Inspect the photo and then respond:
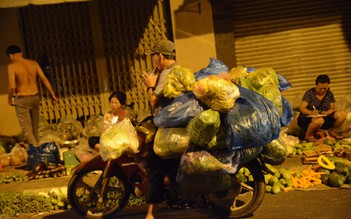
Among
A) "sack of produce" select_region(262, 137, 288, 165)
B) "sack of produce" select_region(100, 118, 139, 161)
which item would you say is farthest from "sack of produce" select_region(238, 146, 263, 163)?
"sack of produce" select_region(100, 118, 139, 161)

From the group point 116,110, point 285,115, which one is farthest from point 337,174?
point 116,110

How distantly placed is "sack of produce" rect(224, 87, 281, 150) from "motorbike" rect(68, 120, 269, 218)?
52 centimetres

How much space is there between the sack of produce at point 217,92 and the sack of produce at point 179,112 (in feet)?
0.34

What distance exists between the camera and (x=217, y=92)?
202 inches

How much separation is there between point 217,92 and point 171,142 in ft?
2.24

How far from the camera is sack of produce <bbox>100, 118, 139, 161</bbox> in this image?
18.1 ft

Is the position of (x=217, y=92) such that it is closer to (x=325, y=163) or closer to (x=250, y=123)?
(x=250, y=123)

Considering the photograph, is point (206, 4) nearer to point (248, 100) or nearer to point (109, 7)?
point (109, 7)

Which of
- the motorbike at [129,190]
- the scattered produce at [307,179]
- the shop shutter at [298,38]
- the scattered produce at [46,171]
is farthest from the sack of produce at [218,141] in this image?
the shop shutter at [298,38]

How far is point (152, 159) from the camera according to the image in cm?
571

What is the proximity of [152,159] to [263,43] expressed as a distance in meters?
5.84

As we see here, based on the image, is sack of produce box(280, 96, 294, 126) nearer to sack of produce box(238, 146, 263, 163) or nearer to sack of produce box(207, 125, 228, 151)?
sack of produce box(238, 146, 263, 163)

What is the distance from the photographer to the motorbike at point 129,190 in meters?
5.85

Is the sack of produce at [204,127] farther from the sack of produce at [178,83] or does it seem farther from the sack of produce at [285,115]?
the sack of produce at [285,115]
